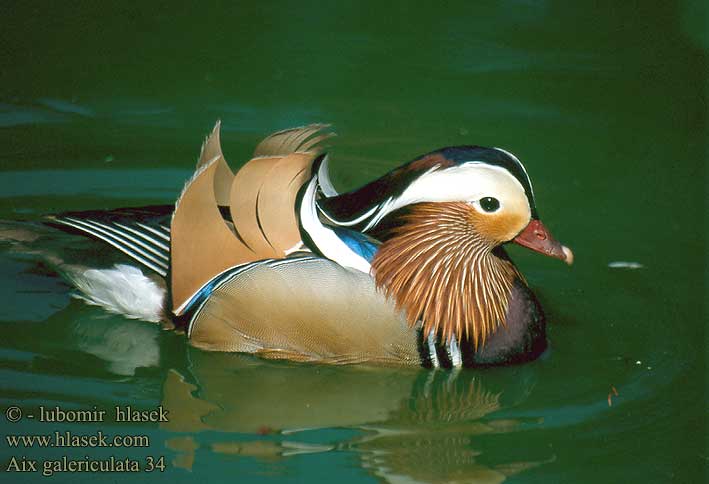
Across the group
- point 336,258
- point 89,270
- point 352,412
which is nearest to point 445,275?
point 336,258

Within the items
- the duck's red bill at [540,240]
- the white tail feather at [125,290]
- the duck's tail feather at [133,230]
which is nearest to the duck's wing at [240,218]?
the duck's tail feather at [133,230]

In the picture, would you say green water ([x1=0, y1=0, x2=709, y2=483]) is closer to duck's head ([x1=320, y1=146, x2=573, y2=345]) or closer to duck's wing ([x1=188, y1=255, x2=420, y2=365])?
duck's wing ([x1=188, y1=255, x2=420, y2=365])

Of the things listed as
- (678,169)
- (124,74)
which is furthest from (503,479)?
(124,74)

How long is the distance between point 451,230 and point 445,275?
0.68 feet

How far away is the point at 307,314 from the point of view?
15.0 feet

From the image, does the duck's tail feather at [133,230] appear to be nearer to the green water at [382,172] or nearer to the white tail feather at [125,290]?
the white tail feather at [125,290]

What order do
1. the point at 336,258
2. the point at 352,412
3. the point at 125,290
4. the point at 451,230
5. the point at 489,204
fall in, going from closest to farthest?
the point at 352,412, the point at 336,258, the point at 489,204, the point at 451,230, the point at 125,290

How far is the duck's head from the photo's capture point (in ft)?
14.8

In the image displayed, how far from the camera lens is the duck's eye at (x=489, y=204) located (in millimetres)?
4625

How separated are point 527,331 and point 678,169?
2.14 meters

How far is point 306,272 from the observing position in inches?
178

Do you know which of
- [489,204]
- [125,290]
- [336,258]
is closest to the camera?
[336,258]

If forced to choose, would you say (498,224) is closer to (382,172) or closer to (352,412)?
(352,412)

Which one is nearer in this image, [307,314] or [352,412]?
[352,412]
